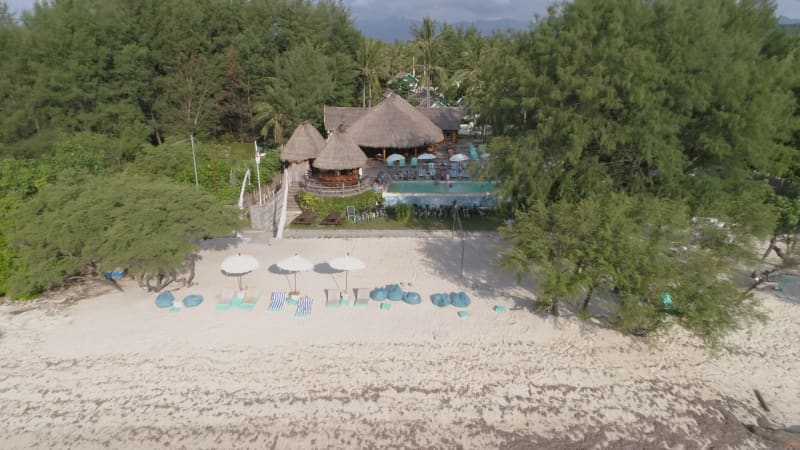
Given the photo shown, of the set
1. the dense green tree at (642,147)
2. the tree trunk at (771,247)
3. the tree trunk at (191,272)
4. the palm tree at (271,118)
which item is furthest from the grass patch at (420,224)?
the palm tree at (271,118)

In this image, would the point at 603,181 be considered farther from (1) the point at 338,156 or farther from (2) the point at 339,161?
(1) the point at 338,156

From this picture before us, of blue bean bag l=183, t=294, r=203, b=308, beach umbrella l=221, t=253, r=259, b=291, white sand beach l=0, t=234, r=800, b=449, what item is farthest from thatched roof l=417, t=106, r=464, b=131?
blue bean bag l=183, t=294, r=203, b=308

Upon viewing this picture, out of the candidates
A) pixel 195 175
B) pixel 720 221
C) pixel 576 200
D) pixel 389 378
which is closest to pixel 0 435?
pixel 389 378

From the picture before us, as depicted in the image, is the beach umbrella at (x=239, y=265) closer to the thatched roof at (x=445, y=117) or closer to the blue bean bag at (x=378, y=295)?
the blue bean bag at (x=378, y=295)

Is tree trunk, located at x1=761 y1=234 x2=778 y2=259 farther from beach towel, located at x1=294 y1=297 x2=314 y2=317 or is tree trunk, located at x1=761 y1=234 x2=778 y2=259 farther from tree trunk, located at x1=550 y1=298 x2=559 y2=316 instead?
beach towel, located at x1=294 y1=297 x2=314 y2=317

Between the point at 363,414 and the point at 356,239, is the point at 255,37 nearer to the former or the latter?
the point at 356,239

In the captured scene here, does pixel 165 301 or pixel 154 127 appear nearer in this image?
pixel 165 301

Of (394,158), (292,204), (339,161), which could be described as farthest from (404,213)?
(394,158)
